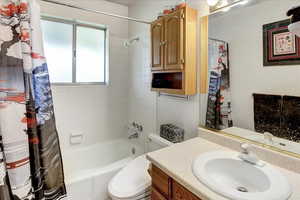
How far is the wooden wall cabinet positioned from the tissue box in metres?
0.41

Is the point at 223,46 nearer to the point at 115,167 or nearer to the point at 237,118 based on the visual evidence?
the point at 237,118

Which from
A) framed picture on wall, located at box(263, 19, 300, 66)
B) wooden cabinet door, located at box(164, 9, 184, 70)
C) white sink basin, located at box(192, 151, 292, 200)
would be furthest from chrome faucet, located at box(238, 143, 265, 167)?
wooden cabinet door, located at box(164, 9, 184, 70)

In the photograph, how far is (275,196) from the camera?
742 mm

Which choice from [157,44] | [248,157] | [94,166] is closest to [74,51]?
[157,44]

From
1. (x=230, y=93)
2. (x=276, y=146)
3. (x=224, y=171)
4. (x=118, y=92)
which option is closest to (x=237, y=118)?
(x=230, y=93)

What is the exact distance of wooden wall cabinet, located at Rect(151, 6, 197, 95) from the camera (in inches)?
59.5

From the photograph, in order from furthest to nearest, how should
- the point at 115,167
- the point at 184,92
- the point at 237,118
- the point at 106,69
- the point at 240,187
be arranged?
1. the point at 106,69
2. the point at 115,167
3. the point at 184,92
4. the point at 237,118
5. the point at 240,187

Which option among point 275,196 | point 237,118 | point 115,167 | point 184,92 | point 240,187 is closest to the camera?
point 275,196

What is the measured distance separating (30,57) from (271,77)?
5.13 feet

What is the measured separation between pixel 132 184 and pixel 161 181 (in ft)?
1.43

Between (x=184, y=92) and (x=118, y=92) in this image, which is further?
(x=118, y=92)

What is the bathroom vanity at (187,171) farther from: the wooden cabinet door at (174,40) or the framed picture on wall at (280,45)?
the wooden cabinet door at (174,40)

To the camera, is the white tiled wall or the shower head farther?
the shower head

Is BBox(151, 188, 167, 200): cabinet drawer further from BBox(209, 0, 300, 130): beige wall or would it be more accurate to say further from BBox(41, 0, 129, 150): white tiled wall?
BBox(41, 0, 129, 150): white tiled wall
